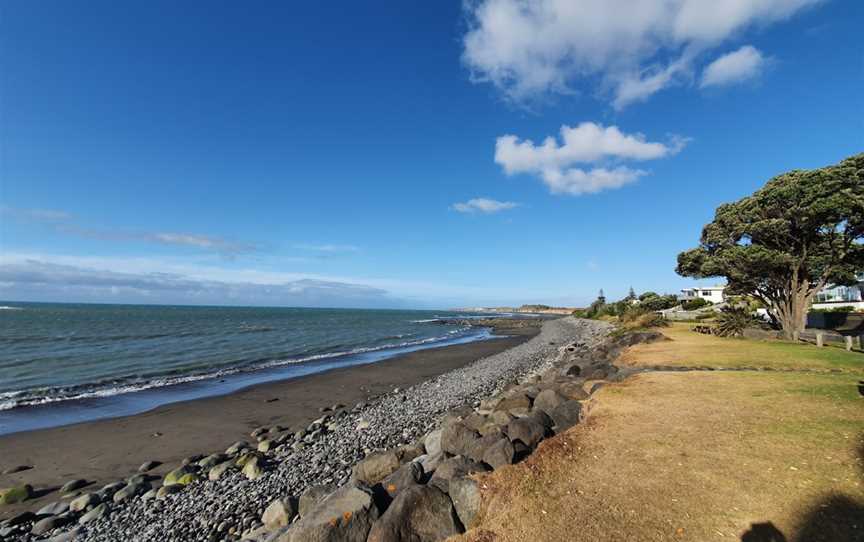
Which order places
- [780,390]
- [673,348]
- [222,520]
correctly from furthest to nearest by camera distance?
[673,348], [780,390], [222,520]

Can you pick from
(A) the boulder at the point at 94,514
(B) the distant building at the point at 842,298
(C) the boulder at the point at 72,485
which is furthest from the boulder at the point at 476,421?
(B) the distant building at the point at 842,298

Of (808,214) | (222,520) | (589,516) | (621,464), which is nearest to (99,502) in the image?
(222,520)

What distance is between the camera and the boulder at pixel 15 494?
812 cm

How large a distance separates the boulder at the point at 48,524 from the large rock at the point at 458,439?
282 inches

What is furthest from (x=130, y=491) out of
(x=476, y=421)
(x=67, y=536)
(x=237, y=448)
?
(x=476, y=421)

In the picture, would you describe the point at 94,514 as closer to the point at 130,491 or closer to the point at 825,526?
the point at 130,491

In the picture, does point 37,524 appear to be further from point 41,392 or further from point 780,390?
point 780,390

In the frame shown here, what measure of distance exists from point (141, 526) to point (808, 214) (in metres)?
28.1

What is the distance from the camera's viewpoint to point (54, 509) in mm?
7723

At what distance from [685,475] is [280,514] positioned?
619 centimetres

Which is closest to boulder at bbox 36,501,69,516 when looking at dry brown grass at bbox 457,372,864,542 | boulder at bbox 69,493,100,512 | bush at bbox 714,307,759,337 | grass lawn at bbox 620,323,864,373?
boulder at bbox 69,493,100,512

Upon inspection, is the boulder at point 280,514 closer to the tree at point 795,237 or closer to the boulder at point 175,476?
the boulder at point 175,476

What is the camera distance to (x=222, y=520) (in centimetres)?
687

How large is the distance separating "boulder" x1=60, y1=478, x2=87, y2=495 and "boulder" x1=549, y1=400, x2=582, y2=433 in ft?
35.0
